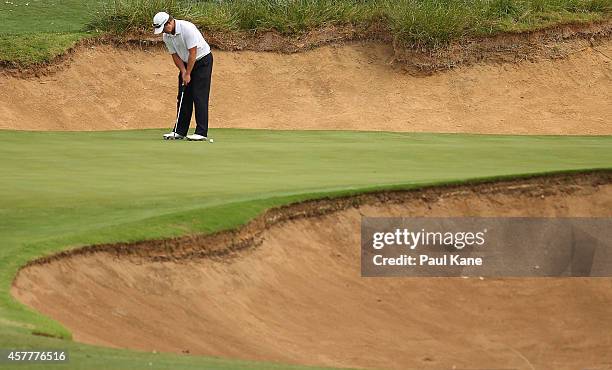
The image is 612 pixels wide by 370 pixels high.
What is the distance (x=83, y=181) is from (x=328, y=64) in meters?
16.3

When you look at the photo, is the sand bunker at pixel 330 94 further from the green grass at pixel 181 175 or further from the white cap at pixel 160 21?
the white cap at pixel 160 21

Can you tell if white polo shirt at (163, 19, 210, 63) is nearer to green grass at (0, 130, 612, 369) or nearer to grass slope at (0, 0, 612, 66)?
green grass at (0, 130, 612, 369)

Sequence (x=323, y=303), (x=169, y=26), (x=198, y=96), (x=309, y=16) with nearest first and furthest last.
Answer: (x=323, y=303)
(x=169, y=26)
(x=198, y=96)
(x=309, y=16)

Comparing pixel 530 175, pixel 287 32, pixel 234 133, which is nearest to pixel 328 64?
pixel 287 32

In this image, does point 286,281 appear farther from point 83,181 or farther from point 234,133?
point 234,133

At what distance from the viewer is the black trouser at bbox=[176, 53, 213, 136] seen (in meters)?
18.3

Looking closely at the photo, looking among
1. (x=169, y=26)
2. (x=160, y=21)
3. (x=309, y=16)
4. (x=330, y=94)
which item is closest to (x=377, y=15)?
(x=309, y=16)

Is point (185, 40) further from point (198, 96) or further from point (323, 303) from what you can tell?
point (323, 303)

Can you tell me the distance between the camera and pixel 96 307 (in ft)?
29.9

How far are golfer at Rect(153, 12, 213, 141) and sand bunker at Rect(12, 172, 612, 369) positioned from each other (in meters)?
6.20

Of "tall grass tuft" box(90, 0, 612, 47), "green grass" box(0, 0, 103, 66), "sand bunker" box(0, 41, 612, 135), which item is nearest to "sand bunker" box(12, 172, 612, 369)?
"sand bunker" box(0, 41, 612, 135)

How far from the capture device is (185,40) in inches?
703

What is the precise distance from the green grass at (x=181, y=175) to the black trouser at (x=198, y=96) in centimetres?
51

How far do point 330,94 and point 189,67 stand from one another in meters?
9.98
